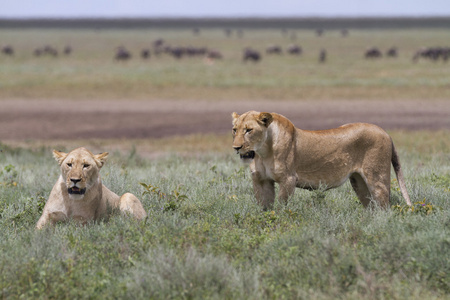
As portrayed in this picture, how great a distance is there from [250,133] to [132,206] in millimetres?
1416

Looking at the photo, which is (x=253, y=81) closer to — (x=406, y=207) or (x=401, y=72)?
(x=401, y=72)

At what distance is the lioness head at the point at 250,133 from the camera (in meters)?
6.23

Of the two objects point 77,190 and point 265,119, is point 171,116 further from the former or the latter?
point 77,190

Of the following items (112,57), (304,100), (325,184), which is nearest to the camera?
(325,184)

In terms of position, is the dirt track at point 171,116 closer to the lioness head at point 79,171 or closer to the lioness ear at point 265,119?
the lioness ear at point 265,119

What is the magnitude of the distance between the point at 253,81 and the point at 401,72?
376 inches

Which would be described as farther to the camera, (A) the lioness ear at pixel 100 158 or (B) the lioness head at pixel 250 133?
(B) the lioness head at pixel 250 133

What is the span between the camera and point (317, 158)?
21.7 feet

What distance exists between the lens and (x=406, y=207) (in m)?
6.90

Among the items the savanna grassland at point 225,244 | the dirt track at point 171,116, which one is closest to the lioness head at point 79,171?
the savanna grassland at point 225,244

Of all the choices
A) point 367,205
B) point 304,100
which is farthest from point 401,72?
point 367,205

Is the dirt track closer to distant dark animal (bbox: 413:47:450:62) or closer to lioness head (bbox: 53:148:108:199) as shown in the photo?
lioness head (bbox: 53:148:108:199)

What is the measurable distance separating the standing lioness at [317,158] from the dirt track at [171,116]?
1160 cm

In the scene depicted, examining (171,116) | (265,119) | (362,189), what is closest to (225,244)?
(265,119)
